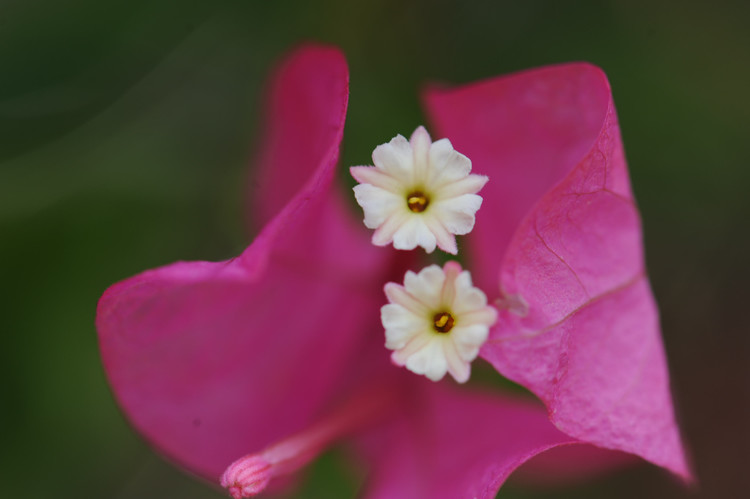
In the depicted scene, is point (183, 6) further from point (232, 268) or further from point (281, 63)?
point (232, 268)

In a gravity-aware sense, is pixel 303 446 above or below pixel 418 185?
below

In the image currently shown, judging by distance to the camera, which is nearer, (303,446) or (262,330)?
(303,446)

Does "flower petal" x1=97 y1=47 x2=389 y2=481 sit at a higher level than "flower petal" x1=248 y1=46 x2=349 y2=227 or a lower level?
lower

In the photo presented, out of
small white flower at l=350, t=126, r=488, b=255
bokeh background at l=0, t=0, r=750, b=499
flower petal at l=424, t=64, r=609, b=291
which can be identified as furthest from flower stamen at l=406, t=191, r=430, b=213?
bokeh background at l=0, t=0, r=750, b=499

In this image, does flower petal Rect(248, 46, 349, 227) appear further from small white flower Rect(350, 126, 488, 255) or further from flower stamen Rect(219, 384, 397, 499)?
flower stamen Rect(219, 384, 397, 499)

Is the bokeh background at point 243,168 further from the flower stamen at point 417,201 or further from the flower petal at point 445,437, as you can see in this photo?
the flower stamen at point 417,201

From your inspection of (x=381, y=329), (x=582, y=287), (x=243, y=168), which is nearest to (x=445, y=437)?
(x=381, y=329)

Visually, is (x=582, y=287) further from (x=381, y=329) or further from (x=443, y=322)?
(x=381, y=329)
